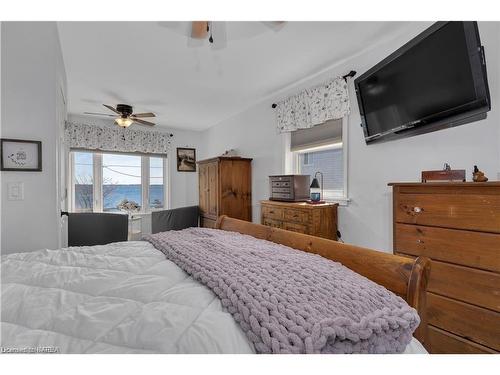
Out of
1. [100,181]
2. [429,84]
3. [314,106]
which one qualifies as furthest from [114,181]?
[429,84]

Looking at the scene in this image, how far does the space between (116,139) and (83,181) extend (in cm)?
96

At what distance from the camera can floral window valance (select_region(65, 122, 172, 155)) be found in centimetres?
442

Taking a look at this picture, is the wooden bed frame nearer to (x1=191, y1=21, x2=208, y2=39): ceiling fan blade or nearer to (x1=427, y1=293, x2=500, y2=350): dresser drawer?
(x1=427, y1=293, x2=500, y2=350): dresser drawer

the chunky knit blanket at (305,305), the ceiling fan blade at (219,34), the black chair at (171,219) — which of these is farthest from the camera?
the black chair at (171,219)

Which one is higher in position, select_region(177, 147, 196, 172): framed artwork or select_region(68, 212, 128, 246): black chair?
select_region(177, 147, 196, 172): framed artwork

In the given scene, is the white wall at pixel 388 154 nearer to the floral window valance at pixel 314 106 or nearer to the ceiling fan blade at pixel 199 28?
the floral window valance at pixel 314 106

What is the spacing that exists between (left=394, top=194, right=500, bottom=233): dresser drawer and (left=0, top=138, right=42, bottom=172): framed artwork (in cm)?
247

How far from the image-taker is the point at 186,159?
221 inches

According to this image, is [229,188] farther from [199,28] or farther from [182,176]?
[199,28]

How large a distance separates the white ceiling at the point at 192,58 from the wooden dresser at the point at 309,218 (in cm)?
148

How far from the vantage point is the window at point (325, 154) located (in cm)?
278

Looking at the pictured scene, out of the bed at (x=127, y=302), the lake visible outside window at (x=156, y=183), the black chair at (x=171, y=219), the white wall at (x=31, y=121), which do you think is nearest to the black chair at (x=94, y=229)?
the black chair at (x=171, y=219)

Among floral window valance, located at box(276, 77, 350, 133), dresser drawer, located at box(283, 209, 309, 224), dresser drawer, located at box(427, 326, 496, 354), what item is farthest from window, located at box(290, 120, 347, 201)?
dresser drawer, located at box(427, 326, 496, 354)

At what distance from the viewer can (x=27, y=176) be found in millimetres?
1765
